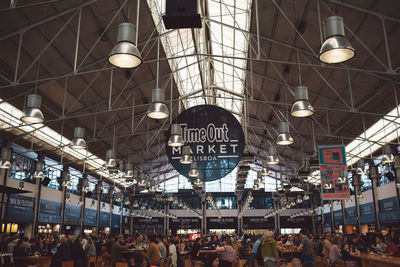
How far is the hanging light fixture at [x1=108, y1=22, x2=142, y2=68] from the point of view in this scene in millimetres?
5418

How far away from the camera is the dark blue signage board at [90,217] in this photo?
3314 centimetres

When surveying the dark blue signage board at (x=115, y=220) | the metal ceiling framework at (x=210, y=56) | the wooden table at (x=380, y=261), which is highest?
the metal ceiling framework at (x=210, y=56)

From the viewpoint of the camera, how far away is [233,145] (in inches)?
585

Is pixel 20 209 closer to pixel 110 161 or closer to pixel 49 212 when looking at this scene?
pixel 49 212

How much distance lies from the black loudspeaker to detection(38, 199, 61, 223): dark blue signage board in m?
22.1

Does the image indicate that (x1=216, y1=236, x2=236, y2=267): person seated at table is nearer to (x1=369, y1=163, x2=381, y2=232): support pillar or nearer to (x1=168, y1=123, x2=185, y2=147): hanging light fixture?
(x1=168, y1=123, x2=185, y2=147): hanging light fixture

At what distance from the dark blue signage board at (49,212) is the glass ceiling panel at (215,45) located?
12256 mm

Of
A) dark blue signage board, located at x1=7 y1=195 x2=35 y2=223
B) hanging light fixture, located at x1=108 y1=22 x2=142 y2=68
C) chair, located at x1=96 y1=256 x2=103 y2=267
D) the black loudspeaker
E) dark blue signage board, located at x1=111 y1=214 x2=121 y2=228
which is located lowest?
chair, located at x1=96 y1=256 x2=103 y2=267

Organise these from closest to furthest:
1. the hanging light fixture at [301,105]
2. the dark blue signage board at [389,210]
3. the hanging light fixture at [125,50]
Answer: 1. the hanging light fixture at [125,50]
2. the hanging light fixture at [301,105]
3. the dark blue signage board at [389,210]

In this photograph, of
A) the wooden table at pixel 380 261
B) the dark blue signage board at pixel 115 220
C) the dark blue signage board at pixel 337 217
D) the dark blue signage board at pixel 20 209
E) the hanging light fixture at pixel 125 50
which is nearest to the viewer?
the hanging light fixture at pixel 125 50

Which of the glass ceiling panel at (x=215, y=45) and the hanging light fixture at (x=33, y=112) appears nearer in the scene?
the hanging light fixture at (x=33, y=112)

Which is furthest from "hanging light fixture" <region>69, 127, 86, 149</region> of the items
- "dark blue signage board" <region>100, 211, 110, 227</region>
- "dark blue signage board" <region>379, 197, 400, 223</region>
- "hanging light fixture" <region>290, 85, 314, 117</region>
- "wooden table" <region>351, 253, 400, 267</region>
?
"dark blue signage board" <region>100, 211, 110, 227</region>

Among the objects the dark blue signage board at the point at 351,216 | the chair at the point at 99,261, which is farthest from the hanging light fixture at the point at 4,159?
the dark blue signage board at the point at 351,216

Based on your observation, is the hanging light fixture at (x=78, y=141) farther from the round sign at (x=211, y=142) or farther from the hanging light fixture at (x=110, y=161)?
the round sign at (x=211, y=142)
